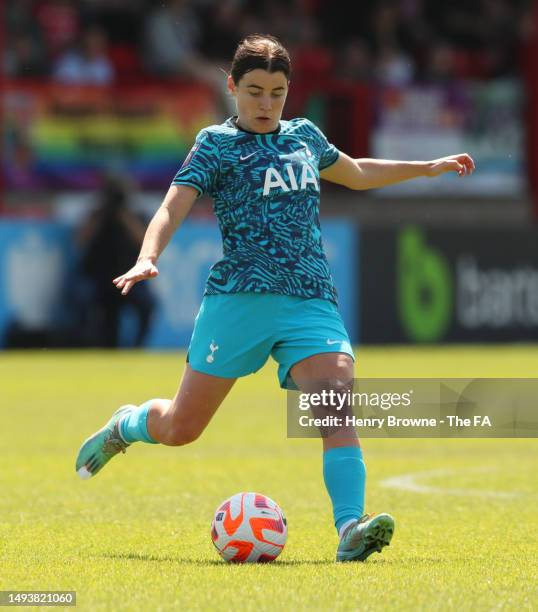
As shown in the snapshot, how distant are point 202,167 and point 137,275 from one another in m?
0.76

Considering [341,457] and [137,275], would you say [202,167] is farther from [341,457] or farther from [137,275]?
[341,457]

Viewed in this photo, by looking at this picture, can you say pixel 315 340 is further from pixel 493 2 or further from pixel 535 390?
pixel 493 2

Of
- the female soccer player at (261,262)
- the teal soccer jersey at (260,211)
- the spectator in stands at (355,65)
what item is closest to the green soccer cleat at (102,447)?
the female soccer player at (261,262)

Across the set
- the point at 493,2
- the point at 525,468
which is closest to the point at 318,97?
the point at 493,2

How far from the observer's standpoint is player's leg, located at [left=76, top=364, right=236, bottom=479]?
20.4 ft

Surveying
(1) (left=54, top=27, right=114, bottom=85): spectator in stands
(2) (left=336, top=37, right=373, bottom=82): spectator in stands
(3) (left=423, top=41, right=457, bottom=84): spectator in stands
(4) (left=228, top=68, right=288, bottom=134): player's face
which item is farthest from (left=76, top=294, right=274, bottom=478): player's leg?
(3) (left=423, top=41, right=457, bottom=84): spectator in stands

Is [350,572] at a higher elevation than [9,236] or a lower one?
lower

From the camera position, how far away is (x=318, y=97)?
21.0 m

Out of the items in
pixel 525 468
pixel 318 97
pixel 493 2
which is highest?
pixel 493 2

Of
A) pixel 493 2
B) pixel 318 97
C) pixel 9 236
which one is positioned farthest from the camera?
pixel 493 2

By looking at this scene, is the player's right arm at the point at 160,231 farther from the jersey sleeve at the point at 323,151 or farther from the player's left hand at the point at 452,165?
the player's left hand at the point at 452,165

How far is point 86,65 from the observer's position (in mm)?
19969

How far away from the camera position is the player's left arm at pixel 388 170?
263 inches

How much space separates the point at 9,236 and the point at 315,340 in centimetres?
1188
